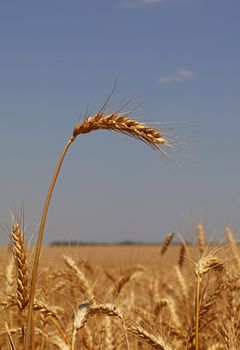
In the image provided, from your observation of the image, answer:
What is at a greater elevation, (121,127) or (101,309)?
(121,127)

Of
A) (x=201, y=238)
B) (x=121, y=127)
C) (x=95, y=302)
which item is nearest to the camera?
(x=121, y=127)

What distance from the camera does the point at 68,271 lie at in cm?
390

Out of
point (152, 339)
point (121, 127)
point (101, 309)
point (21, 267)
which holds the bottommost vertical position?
point (152, 339)

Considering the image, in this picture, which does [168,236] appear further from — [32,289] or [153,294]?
[32,289]

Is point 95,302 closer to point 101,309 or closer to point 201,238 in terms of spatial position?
point 101,309

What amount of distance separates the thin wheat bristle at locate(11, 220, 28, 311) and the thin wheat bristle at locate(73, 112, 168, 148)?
0.46 meters

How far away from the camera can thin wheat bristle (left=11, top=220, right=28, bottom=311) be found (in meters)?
2.26

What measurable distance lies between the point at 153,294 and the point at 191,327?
264 cm

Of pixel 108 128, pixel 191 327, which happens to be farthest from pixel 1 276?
pixel 108 128

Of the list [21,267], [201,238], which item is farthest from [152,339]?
[201,238]

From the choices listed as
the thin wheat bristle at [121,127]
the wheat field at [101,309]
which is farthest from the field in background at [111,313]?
the thin wheat bristle at [121,127]

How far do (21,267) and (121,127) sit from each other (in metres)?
0.60

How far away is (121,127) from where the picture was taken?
211cm

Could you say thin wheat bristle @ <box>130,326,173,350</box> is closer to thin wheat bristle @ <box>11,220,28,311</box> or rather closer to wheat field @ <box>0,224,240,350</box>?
wheat field @ <box>0,224,240,350</box>
